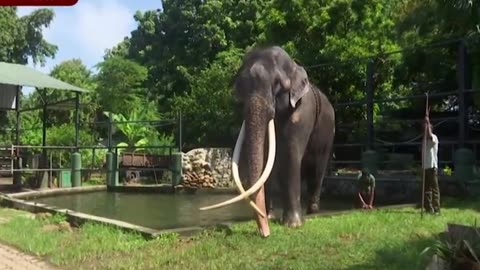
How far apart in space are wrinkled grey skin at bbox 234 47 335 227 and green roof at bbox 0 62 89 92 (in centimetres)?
998

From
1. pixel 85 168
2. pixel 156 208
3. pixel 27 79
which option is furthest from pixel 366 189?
pixel 85 168

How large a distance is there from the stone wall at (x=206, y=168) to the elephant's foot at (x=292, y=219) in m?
9.42

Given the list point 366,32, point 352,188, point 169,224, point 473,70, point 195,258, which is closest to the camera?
point 195,258

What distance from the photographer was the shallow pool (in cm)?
999

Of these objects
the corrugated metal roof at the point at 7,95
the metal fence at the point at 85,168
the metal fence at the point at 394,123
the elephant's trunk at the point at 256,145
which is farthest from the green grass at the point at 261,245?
the corrugated metal roof at the point at 7,95

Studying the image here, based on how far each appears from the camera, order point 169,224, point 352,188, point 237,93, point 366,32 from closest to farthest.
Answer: point 237,93 < point 169,224 < point 352,188 < point 366,32

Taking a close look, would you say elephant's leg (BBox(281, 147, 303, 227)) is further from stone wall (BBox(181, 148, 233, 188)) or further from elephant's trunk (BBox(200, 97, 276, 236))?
stone wall (BBox(181, 148, 233, 188))

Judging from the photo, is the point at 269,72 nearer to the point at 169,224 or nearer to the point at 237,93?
the point at 237,93

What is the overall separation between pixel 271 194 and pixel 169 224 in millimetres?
1712

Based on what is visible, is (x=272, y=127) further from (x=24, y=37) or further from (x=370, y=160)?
(x=24, y=37)

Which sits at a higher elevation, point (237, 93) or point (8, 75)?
point (8, 75)

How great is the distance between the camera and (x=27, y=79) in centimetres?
1756

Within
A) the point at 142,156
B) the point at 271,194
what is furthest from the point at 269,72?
the point at 142,156

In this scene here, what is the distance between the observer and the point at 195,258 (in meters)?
6.50
